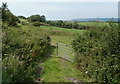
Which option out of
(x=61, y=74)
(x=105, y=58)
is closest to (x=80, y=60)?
(x=61, y=74)

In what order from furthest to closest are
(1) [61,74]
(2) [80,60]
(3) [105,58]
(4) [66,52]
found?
(4) [66,52]
(2) [80,60]
(1) [61,74]
(3) [105,58]

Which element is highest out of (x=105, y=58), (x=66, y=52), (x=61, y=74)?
(x=105, y=58)

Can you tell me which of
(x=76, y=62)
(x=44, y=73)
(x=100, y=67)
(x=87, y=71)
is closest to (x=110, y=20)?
(x=100, y=67)

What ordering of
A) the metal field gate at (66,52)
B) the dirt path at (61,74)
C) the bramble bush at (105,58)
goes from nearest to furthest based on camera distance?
the bramble bush at (105,58), the dirt path at (61,74), the metal field gate at (66,52)

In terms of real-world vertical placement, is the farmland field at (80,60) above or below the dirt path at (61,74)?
above

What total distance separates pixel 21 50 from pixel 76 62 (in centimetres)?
278

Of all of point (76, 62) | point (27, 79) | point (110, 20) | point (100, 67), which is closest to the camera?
point (27, 79)

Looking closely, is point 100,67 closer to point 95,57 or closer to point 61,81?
point 95,57

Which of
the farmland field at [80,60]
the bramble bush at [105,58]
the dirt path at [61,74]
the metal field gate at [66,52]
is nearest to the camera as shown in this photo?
the farmland field at [80,60]

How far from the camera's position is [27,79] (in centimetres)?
388

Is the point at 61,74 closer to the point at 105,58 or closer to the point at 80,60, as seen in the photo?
the point at 80,60

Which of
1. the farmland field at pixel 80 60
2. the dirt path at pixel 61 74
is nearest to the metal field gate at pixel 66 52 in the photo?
the farmland field at pixel 80 60

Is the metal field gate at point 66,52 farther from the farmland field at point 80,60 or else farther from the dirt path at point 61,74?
the dirt path at point 61,74

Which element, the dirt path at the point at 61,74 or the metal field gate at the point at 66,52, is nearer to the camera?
the dirt path at the point at 61,74
